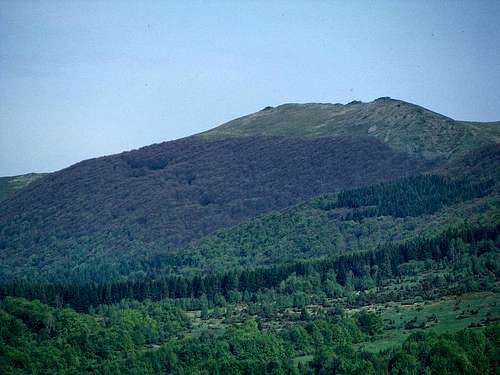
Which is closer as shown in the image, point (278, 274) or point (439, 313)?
point (439, 313)

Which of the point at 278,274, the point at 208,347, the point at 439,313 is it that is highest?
the point at 278,274

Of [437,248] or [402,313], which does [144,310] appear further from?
[437,248]

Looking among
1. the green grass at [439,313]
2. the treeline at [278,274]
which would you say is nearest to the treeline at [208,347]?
the green grass at [439,313]

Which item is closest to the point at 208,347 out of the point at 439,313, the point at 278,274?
the point at 439,313

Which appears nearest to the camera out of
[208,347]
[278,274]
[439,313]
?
[208,347]

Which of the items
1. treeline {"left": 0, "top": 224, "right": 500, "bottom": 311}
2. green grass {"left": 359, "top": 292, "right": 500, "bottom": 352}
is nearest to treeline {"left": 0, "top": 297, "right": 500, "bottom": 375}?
green grass {"left": 359, "top": 292, "right": 500, "bottom": 352}

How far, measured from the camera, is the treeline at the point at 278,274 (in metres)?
167

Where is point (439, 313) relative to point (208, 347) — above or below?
below

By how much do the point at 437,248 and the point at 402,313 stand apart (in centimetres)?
3649

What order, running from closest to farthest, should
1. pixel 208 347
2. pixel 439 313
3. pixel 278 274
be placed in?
1. pixel 208 347
2. pixel 439 313
3. pixel 278 274

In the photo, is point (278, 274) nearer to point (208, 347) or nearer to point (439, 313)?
point (439, 313)

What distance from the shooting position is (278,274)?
177m

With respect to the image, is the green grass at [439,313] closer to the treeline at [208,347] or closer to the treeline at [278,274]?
the treeline at [208,347]

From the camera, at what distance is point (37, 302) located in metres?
142
